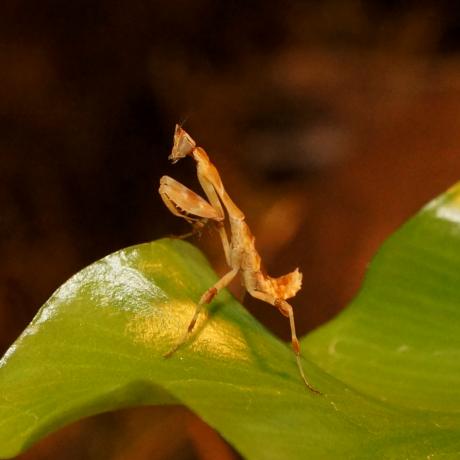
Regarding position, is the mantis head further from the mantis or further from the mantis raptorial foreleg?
the mantis raptorial foreleg

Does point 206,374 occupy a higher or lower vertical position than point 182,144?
lower

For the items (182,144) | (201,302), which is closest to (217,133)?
(182,144)

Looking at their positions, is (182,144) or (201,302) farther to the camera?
(182,144)

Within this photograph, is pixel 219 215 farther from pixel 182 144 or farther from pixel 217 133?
pixel 217 133

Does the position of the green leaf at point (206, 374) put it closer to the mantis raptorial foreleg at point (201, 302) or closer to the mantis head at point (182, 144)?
the mantis raptorial foreleg at point (201, 302)

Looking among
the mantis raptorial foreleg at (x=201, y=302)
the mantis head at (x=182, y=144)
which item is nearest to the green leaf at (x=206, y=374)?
the mantis raptorial foreleg at (x=201, y=302)

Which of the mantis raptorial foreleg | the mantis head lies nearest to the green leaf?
the mantis raptorial foreleg
